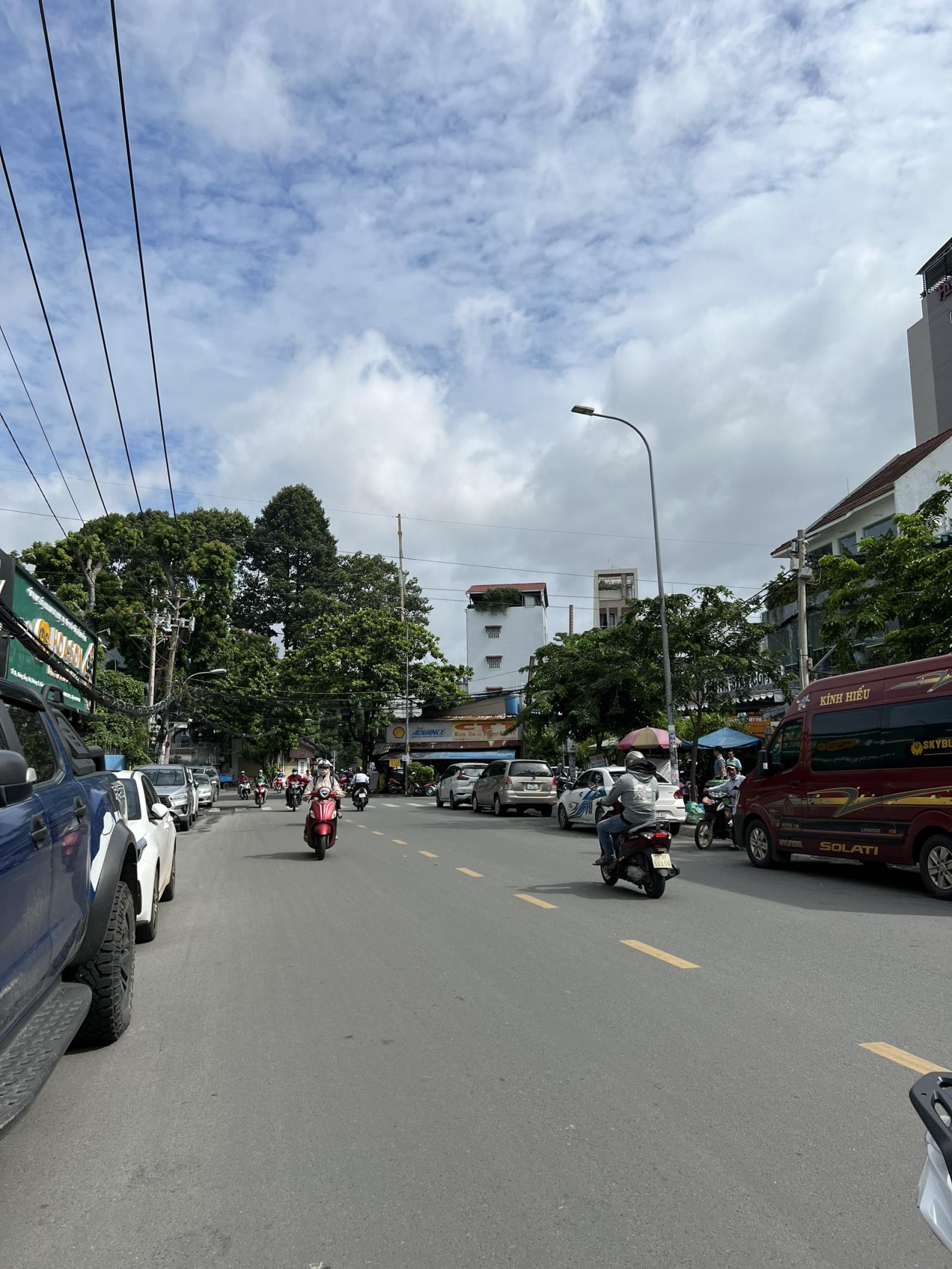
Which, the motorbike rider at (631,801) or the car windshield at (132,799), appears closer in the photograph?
the car windshield at (132,799)

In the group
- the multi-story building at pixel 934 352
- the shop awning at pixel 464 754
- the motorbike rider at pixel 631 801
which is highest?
the multi-story building at pixel 934 352

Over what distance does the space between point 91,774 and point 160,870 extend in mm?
4006

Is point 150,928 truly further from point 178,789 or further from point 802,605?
point 802,605

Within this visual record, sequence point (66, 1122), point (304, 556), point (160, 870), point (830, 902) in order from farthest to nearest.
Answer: point (304, 556), point (830, 902), point (160, 870), point (66, 1122)

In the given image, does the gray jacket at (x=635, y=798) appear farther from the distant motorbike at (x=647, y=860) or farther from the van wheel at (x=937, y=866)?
the van wheel at (x=937, y=866)

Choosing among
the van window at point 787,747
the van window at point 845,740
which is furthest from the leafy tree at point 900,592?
the van window at point 845,740

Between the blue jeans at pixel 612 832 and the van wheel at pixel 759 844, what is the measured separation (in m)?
3.81

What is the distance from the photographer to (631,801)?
10.8m

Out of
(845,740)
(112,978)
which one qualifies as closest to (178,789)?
(845,740)

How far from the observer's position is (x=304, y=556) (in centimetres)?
7019

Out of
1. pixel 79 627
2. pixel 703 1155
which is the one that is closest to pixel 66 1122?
pixel 703 1155

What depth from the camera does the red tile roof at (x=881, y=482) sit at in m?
30.8

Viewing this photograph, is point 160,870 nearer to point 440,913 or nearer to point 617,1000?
point 440,913

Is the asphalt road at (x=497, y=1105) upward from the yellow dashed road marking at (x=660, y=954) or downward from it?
downward
